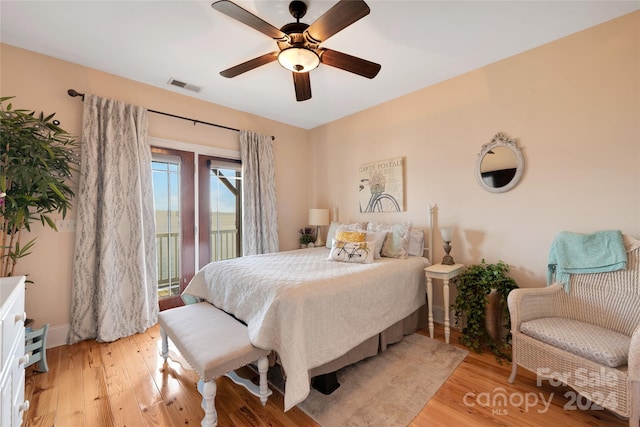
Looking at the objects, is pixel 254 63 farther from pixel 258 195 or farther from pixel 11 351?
pixel 11 351

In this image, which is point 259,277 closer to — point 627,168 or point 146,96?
Answer: point 146,96

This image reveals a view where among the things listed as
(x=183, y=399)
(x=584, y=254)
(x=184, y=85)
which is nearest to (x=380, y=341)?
(x=183, y=399)

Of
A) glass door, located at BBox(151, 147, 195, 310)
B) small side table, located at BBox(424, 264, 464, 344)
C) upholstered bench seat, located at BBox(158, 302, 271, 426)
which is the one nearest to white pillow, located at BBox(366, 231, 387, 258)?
small side table, located at BBox(424, 264, 464, 344)

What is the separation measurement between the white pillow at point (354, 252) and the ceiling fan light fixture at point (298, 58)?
168 centimetres

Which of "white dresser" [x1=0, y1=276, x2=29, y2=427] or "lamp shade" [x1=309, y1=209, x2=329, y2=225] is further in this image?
"lamp shade" [x1=309, y1=209, x2=329, y2=225]

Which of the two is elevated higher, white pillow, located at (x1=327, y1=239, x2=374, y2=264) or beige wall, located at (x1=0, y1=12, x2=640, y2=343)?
beige wall, located at (x1=0, y1=12, x2=640, y2=343)

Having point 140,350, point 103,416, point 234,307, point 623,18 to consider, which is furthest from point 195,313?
point 623,18

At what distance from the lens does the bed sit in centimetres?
162

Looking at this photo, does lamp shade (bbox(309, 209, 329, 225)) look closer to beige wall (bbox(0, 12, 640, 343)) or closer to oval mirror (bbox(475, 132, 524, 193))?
beige wall (bbox(0, 12, 640, 343))

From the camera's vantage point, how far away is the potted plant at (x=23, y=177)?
1979 millimetres

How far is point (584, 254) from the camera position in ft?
6.51

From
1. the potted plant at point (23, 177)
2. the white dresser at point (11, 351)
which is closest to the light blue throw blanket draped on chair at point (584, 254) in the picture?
the white dresser at point (11, 351)

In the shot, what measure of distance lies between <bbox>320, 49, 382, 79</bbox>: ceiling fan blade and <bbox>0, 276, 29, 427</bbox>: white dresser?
233 cm

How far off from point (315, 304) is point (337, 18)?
1.84m
